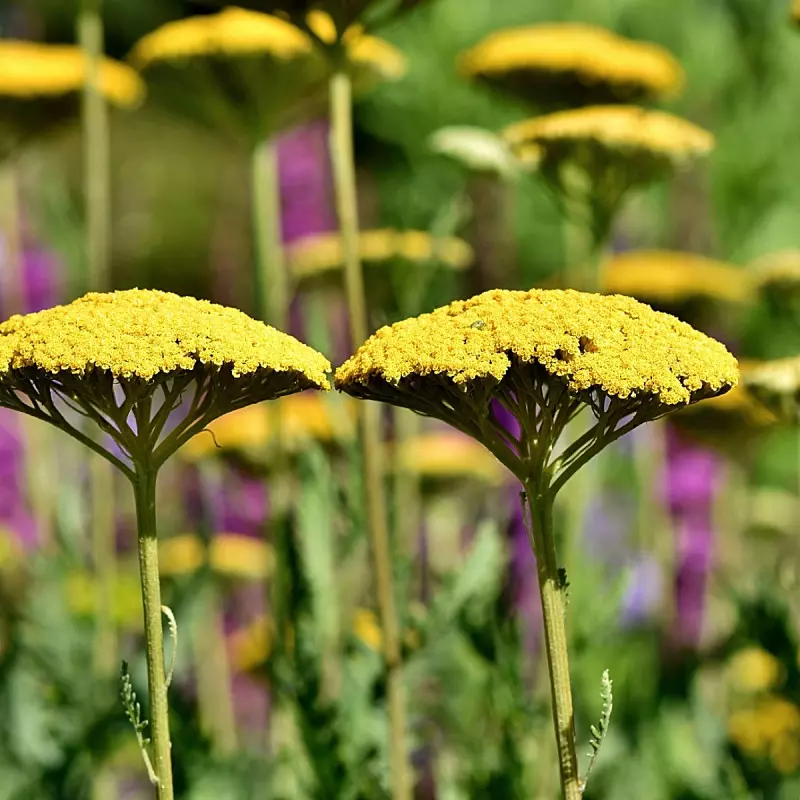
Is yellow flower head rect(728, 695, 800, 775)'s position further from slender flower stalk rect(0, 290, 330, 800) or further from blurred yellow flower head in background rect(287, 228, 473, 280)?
slender flower stalk rect(0, 290, 330, 800)

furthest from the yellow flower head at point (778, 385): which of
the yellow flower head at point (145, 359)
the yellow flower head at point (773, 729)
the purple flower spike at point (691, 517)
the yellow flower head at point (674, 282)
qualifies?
the purple flower spike at point (691, 517)

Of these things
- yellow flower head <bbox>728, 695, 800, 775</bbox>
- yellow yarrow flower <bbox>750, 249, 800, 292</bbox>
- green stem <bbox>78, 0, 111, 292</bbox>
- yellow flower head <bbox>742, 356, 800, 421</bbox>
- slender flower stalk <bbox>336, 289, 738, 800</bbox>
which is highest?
green stem <bbox>78, 0, 111, 292</bbox>

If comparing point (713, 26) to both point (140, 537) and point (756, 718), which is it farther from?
point (140, 537)

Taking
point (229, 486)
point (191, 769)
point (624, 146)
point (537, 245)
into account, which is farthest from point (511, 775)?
point (537, 245)

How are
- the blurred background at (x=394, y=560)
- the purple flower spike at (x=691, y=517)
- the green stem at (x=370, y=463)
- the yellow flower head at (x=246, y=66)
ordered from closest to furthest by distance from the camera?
the green stem at (x=370, y=463), the blurred background at (x=394, y=560), the yellow flower head at (x=246, y=66), the purple flower spike at (x=691, y=517)

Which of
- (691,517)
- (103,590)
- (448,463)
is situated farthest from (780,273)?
(691,517)

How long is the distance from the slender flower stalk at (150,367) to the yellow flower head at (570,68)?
35.2 inches

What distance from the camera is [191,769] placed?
4.19 ft

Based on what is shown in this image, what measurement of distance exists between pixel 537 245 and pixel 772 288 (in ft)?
14.5

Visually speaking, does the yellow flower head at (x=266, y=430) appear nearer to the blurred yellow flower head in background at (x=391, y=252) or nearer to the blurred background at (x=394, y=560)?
the blurred background at (x=394, y=560)

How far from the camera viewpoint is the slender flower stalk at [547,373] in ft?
2.30

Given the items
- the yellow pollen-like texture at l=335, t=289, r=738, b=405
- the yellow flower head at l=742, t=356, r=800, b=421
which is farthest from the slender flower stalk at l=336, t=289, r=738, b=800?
the yellow flower head at l=742, t=356, r=800, b=421

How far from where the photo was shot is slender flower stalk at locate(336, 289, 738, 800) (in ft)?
2.30

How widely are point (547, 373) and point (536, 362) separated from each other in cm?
1
